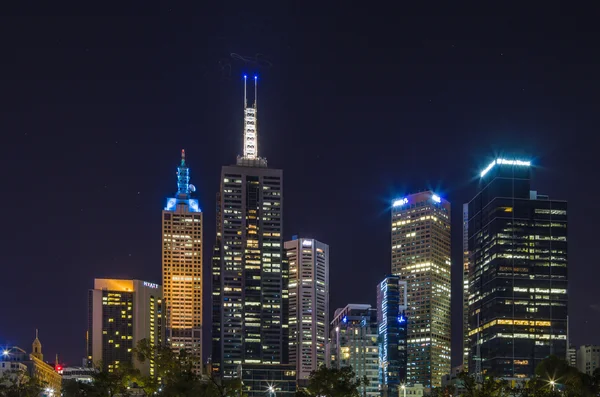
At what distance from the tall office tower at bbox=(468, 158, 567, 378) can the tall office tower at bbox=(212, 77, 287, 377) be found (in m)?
47.4

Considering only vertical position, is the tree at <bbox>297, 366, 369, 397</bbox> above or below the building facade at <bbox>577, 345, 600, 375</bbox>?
above

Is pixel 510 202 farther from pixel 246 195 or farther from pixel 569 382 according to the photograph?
pixel 569 382

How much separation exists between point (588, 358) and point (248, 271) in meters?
73.8

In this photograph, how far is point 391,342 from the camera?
175 metres

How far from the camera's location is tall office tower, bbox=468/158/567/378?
152m

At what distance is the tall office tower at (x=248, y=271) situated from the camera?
18500 cm

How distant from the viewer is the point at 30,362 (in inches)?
5950

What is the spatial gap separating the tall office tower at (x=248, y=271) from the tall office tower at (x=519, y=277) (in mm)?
47438

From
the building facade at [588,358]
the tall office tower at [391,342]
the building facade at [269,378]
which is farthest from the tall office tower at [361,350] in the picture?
the building facade at [588,358]

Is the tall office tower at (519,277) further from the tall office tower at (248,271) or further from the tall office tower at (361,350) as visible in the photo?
the tall office tower at (248,271)

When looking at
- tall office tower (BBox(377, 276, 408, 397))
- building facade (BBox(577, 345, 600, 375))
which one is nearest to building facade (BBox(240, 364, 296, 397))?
tall office tower (BBox(377, 276, 408, 397))

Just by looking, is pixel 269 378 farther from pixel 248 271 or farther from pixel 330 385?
pixel 330 385

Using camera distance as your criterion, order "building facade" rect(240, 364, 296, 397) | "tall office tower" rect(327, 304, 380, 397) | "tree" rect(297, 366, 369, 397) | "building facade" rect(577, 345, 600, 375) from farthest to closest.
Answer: "building facade" rect(577, 345, 600, 375) → "tall office tower" rect(327, 304, 380, 397) → "building facade" rect(240, 364, 296, 397) → "tree" rect(297, 366, 369, 397)

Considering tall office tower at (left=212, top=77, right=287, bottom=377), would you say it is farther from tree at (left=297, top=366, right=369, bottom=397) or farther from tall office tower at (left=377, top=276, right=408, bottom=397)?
tree at (left=297, top=366, right=369, bottom=397)
